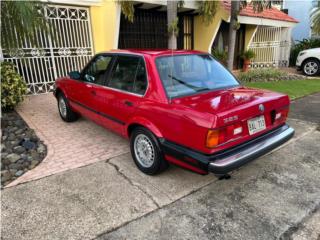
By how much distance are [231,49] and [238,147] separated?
6950 millimetres

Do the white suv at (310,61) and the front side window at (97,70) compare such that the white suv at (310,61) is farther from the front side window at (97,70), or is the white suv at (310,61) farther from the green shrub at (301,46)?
the front side window at (97,70)

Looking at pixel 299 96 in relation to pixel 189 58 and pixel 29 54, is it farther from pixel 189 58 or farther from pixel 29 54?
pixel 29 54

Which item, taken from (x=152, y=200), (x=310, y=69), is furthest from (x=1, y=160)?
(x=310, y=69)

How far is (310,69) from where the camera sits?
12195 millimetres

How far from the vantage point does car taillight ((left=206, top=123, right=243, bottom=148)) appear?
260 centimetres

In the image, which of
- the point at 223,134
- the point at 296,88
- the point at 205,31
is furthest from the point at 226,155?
the point at 205,31

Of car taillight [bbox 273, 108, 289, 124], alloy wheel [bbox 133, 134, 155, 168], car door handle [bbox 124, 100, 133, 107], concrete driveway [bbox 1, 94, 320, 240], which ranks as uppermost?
car door handle [bbox 124, 100, 133, 107]

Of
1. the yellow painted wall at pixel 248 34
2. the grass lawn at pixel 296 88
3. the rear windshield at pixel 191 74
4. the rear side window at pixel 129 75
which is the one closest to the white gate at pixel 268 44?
the yellow painted wall at pixel 248 34

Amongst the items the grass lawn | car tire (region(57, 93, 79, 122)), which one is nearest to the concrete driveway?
car tire (region(57, 93, 79, 122))

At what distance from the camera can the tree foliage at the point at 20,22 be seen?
3859mm

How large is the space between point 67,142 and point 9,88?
2.36m

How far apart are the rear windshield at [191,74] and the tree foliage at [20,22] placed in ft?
7.07

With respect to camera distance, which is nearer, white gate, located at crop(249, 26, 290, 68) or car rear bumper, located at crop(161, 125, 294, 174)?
car rear bumper, located at crop(161, 125, 294, 174)

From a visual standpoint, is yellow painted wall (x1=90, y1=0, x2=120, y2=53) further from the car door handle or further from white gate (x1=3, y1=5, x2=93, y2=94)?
the car door handle
